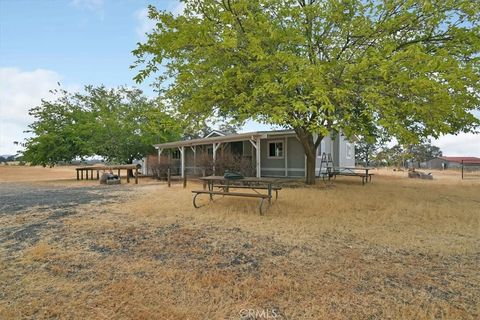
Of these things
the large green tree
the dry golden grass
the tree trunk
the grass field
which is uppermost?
the large green tree

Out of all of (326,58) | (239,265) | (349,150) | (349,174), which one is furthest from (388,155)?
(239,265)

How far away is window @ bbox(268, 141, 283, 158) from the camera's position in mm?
18156

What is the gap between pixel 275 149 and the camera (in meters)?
18.4

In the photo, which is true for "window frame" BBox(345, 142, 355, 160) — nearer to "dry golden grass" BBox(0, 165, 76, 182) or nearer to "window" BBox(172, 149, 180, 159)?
"window" BBox(172, 149, 180, 159)

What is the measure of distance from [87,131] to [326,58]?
17.9m

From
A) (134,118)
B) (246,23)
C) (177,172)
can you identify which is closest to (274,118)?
(246,23)

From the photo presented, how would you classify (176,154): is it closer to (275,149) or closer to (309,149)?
(275,149)

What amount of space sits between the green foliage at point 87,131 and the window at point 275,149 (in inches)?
308

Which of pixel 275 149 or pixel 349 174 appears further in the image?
pixel 275 149

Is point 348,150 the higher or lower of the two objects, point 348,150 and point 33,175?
the higher

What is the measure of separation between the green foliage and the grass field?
14.5 m

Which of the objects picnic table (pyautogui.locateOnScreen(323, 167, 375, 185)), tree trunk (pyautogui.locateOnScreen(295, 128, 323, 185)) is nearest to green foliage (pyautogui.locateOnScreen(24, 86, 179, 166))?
tree trunk (pyautogui.locateOnScreen(295, 128, 323, 185))

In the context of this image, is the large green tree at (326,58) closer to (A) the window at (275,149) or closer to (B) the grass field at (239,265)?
(B) the grass field at (239,265)

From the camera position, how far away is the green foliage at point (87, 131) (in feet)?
69.3
